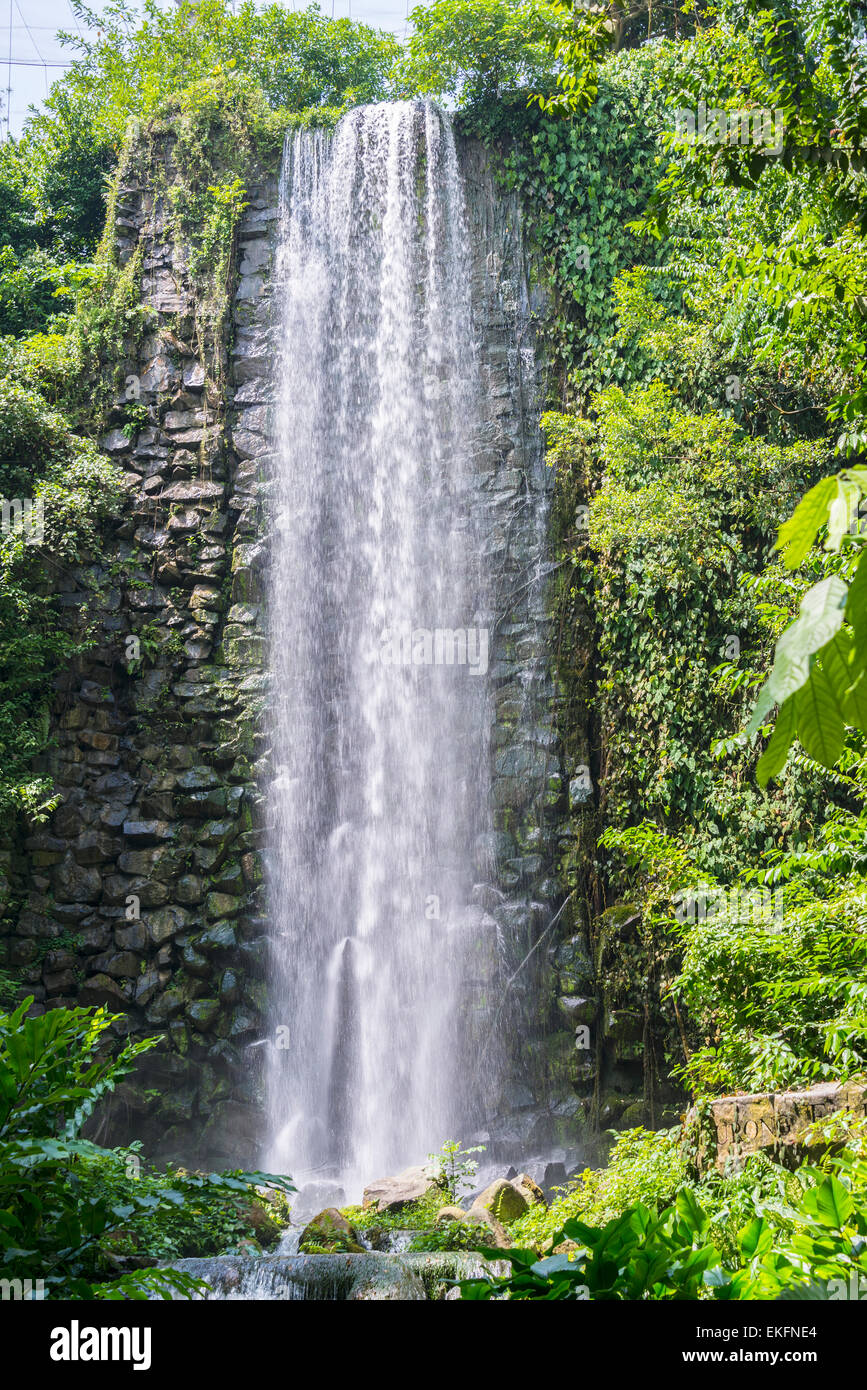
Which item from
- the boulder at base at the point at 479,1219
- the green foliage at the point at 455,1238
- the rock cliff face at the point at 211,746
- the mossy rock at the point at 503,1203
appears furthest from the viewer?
the rock cliff face at the point at 211,746

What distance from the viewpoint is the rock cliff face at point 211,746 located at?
9.02 metres

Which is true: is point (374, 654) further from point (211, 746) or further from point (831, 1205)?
point (831, 1205)

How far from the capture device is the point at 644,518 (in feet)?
29.5

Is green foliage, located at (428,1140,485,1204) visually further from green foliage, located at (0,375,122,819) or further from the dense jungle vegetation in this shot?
green foliage, located at (0,375,122,819)

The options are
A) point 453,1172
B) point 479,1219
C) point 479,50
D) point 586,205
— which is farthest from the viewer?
point 479,50

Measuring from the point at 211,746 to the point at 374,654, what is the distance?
202cm

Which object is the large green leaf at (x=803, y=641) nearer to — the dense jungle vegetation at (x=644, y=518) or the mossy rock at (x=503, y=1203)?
the dense jungle vegetation at (x=644, y=518)

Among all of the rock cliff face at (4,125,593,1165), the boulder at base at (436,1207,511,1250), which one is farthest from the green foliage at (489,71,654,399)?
the boulder at base at (436,1207,511,1250)

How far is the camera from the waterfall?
30.2 feet

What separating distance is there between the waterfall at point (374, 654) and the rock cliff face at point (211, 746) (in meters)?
0.26

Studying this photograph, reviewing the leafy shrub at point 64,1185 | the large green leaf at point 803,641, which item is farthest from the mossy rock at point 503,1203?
the large green leaf at point 803,641

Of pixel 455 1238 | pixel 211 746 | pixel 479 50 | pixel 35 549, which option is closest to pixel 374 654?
pixel 211 746
